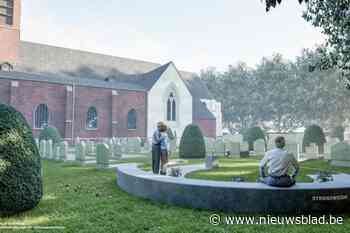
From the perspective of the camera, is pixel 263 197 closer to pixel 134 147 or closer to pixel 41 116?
pixel 134 147

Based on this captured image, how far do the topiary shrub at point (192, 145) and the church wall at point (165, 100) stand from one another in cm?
1837

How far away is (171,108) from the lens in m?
40.0

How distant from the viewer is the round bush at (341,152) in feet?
46.3

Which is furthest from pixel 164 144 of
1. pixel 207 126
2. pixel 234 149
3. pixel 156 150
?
pixel 207 126

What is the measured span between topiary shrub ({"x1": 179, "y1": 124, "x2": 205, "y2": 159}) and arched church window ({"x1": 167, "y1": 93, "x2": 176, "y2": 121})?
20.1 meters

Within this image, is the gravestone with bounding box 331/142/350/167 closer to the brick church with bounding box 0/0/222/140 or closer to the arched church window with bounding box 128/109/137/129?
the brick church with bounding box 0/0/222/140

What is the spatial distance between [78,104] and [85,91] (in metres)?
1.65

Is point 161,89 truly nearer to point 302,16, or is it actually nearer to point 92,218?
point 302,16

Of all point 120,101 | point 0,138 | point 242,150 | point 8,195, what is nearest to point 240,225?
point 8,195

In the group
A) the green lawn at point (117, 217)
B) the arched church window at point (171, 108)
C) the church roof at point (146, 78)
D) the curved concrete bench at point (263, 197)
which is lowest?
the green lawn at point (117, 217)

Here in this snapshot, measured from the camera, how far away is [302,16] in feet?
46.0

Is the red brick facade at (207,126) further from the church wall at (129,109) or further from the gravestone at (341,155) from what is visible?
the gravestone at (341,155)

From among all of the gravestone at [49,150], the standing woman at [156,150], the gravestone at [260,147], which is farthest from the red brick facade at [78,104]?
the standing woman at [156,150]

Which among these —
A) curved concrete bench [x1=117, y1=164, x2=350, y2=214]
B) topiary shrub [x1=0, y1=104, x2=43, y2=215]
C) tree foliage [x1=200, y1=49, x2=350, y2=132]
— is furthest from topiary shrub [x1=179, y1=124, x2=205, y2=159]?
tree foliage [x1=200, y1=49, x2=350, y2=132]
